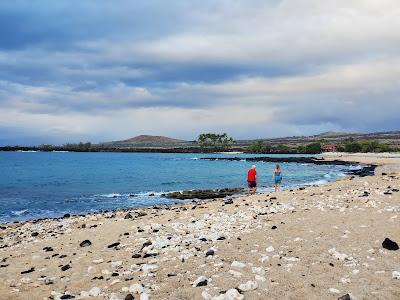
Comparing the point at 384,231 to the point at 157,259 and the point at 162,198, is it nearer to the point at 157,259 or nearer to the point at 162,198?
the point at 157,259

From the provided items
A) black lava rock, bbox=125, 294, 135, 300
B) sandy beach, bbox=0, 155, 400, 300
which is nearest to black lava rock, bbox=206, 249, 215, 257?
sandy beach, bbox=0, 155, 400, 300

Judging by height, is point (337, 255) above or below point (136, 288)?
above

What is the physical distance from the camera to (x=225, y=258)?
34.7 feet

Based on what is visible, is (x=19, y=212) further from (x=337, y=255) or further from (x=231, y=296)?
(x=231, y=296)

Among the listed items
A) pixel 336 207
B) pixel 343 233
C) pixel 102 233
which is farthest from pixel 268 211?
pixel 102 233

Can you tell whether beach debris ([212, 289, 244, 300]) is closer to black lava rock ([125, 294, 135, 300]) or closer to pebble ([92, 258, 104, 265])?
black lava rock ([125, 294, 135, 300])

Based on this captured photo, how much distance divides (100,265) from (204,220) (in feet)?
21.0

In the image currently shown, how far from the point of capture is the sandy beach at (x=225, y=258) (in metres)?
8.48

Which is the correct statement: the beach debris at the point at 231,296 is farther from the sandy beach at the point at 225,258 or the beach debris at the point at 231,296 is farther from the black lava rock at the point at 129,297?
the black lava rock at the point at 129,297

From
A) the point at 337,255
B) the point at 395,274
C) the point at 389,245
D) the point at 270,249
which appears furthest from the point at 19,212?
the point at 395,274

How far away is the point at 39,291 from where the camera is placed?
921cm

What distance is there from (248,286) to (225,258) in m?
2.27

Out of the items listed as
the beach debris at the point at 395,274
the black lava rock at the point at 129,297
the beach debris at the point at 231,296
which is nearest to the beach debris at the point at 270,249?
the beach debris at the point at 395,274

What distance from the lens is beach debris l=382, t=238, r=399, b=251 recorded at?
1049 centimetres
